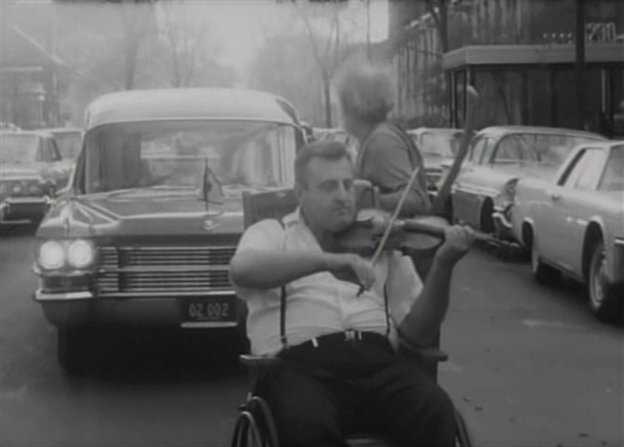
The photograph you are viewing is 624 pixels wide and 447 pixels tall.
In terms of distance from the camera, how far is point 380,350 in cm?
540

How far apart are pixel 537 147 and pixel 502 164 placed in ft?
1.74

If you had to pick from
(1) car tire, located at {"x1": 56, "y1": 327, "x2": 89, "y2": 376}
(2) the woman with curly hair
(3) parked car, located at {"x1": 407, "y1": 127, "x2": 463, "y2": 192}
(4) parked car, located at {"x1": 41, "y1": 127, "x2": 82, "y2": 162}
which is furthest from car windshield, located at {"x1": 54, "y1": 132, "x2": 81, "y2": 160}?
(2) the woman with curly hair

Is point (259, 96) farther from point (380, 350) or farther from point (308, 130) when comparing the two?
point (380, 350)

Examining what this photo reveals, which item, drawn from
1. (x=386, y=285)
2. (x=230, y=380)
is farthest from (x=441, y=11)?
(x=386, y=285)

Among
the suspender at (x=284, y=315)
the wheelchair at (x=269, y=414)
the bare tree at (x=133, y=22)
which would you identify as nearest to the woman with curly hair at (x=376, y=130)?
the wheelchair at (x=269, y=414)

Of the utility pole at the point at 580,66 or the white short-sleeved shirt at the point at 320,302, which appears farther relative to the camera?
the utility pole at the point at 580,66

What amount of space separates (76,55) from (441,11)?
47833 mm

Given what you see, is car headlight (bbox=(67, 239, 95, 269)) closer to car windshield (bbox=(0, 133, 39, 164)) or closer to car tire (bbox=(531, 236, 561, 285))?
car tire (bbox=(531, 236, 561, 285))

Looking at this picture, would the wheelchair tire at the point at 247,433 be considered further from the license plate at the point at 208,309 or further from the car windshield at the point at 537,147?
the car windshield at the point at 537,147

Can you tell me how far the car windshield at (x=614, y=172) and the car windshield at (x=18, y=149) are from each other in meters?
12.1

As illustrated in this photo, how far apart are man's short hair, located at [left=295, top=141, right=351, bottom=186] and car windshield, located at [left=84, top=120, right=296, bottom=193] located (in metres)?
5.24

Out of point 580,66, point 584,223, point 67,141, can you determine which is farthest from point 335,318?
point 580,66

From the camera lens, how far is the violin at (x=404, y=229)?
5043 mm

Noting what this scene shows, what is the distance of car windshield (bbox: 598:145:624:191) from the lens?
13075 mm
